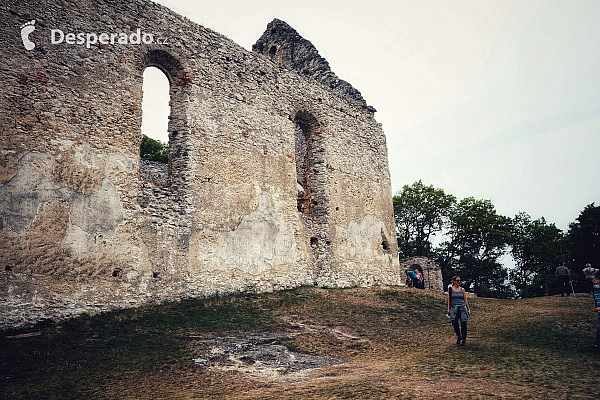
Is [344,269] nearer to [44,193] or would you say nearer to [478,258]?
[44,193]

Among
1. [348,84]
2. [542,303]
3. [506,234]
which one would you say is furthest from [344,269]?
[506,234]

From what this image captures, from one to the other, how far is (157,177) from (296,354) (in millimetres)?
9832

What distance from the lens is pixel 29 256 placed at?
7.82 m

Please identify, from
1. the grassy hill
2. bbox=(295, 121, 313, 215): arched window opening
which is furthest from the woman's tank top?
bbox=(295, 121, 313, 215): arched window opening

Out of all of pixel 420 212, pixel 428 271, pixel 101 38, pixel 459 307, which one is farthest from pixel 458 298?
pixel 420 212

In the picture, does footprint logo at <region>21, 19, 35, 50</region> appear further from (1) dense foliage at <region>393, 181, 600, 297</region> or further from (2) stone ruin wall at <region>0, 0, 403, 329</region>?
(1) dense foliage at <region>393, 181, 600, 297</region>

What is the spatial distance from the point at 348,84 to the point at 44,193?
11511 millimetres

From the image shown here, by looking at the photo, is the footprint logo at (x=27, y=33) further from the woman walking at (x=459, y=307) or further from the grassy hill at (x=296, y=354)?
the woman walking at (x=459, y=307)

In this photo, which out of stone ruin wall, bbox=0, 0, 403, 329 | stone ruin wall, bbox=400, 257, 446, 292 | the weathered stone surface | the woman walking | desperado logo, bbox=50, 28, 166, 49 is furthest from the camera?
stone ruin wall, bbox=400, 257, 446, 292

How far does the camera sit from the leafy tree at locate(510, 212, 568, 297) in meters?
29.3

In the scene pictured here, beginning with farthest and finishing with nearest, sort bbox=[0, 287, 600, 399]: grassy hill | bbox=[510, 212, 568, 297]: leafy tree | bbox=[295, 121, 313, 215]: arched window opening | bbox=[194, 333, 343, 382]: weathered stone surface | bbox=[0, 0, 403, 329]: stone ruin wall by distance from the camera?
1. bbox=[510, 212, 568, 297]: leafy tree
2. bbox=[295, 121, 313, 215]: arched window opening
3. bbox=[0, 0, 403, 329]: stone ruin wall
4. bbox=[194, 333, 343, 382]: weathered stone surface
5. bbox=[0, 287, 600, 399]: grassy hill

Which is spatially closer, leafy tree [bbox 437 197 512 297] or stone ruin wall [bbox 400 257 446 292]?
stone ruin wall [bbox 400 257 446 292]

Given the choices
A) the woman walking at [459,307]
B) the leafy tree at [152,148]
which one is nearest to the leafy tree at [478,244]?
the leafy tree at [152,148]

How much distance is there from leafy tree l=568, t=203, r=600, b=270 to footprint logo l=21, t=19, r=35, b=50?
A: 30066 millimetres
